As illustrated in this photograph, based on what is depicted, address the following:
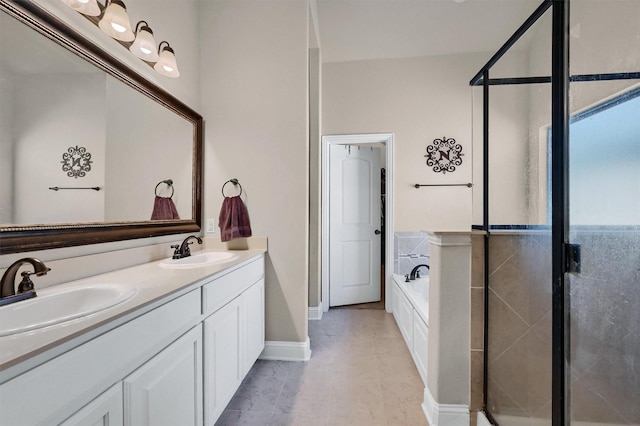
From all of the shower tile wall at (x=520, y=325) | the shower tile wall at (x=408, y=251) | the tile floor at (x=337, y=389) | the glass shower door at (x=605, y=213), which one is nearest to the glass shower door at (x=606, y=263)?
the glass shower door at (x=605, y=213)

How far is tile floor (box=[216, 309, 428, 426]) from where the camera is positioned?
150 centimetres

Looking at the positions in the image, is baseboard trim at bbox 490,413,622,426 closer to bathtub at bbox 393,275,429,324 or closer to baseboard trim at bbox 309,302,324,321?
bathtub at bbox 393,275,429,324

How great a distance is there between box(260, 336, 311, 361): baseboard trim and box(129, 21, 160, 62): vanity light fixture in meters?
2.05

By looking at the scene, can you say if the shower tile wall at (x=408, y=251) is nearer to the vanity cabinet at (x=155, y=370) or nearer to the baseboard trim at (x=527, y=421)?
the baseboard trim at (x=527, y=421)

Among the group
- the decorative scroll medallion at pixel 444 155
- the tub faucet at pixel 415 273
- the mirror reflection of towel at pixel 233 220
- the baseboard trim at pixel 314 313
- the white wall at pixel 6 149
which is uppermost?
the decorative scroll medallion at pixel 444 155

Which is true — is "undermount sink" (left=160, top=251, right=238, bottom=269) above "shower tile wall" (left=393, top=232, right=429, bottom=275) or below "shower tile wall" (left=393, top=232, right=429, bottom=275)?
above

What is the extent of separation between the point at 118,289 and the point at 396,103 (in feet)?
10.7

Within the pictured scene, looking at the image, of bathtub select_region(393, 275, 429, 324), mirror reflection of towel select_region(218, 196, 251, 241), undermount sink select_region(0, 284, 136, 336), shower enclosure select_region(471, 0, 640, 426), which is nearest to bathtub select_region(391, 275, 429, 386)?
bathtub select_region(393, 275, 429, 324)

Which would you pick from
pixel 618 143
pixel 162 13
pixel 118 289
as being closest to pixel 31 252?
pixel 118 289

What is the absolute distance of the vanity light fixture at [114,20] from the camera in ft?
4.16

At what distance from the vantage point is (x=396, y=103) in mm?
3293

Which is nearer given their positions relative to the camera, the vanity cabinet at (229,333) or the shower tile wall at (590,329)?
the shower tile wall at (590,329)

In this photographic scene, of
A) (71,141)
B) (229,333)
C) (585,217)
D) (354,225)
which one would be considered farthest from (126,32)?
(354,225)

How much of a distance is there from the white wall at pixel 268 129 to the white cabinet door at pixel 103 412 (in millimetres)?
1337
